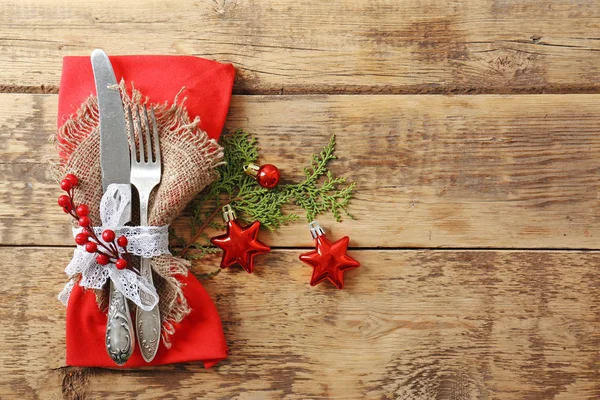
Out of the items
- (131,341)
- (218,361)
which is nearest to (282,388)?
(218,361)

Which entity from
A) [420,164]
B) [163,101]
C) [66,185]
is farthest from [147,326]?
[420,164]

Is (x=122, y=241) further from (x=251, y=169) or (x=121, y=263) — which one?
(x=251, y=169)

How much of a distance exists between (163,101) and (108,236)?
23 centimetres

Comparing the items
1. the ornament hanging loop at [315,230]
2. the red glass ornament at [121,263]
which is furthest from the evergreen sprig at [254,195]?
the red glass ornament at [121,263]

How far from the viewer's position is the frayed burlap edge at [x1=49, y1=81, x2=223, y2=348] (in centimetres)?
75

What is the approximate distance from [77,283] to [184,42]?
1.34 feet

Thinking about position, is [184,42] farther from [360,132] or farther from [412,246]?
[412,246]

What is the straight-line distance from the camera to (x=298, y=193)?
2.69ft

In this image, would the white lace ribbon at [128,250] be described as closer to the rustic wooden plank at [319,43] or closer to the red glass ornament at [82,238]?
the red glass ornament at [82,238]

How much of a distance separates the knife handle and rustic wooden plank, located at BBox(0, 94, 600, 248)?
16 centimetres

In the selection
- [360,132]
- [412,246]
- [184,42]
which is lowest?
[412,246]

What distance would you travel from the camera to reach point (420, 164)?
83cm

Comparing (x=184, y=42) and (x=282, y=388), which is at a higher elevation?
(x=184, y=42)

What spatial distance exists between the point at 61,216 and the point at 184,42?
34 cm
